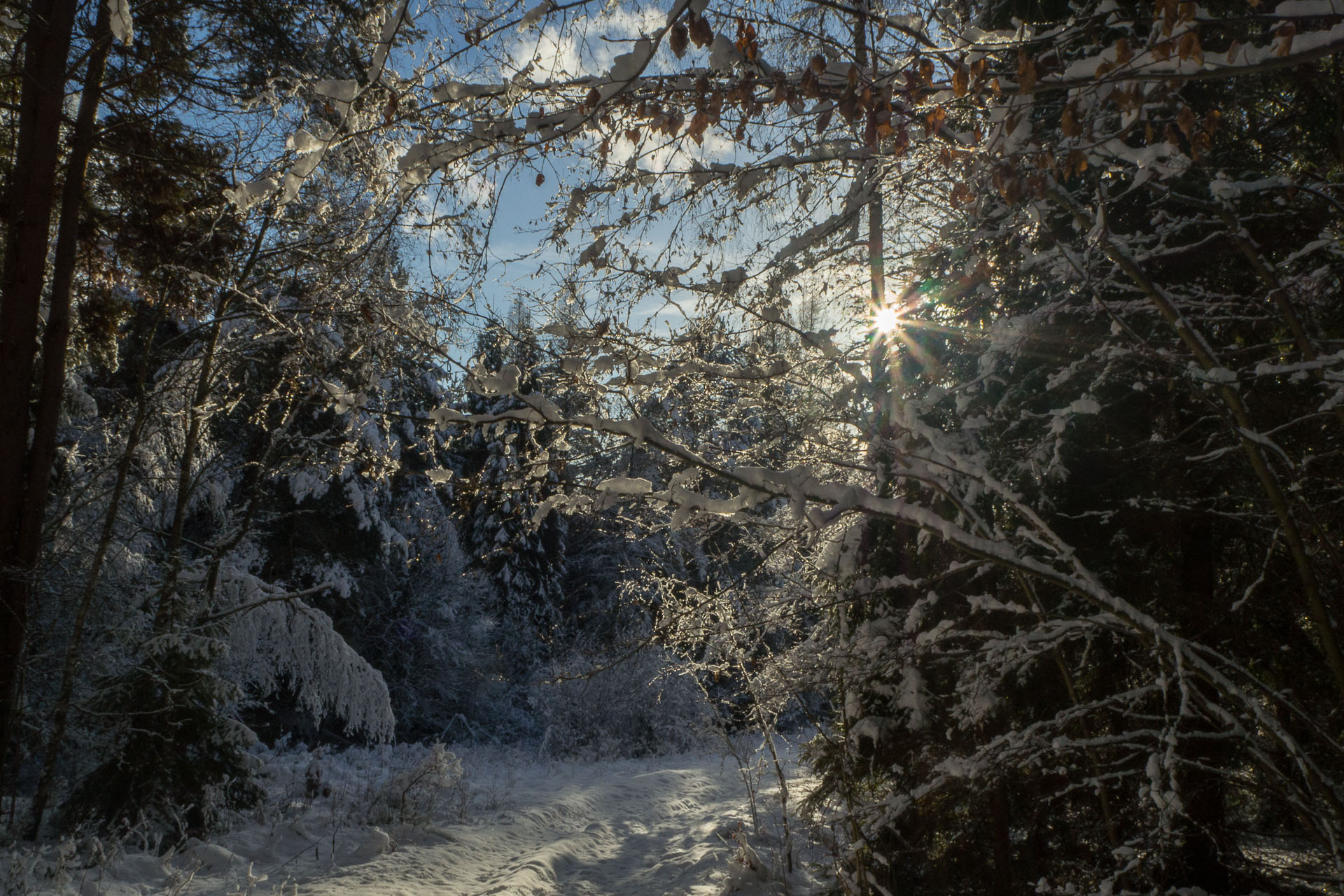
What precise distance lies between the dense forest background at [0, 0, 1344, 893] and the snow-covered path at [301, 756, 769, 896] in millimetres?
1783

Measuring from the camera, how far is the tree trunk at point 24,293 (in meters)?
4.42

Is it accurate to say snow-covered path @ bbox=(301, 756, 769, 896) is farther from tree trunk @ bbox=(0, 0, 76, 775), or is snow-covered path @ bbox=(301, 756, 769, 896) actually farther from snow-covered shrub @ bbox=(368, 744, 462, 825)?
tree trunk @ bbox=(0, 0, 76, 775)

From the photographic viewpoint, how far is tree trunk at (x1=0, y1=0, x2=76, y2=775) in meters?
4.42

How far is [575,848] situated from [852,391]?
21.3ft

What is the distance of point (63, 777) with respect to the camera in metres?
7.19

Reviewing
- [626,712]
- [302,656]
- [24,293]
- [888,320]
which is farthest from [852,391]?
[626,712]

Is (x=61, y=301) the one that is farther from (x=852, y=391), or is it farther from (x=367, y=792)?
(x=367, y=792)

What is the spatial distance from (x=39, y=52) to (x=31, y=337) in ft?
5.80

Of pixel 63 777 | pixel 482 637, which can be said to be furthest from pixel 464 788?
pixel 482 637

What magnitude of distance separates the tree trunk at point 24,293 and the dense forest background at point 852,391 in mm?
22

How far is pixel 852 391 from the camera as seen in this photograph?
361 cm

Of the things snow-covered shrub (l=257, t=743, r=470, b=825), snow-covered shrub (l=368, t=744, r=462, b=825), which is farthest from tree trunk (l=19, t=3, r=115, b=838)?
snow-covered shrub (l=368, t=744, r=462, b=825)

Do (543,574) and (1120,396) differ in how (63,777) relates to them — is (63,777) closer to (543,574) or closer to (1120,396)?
(1120,396)

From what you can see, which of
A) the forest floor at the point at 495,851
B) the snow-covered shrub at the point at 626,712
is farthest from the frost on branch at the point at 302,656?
the snow-covered shrub at the point at 626,712
